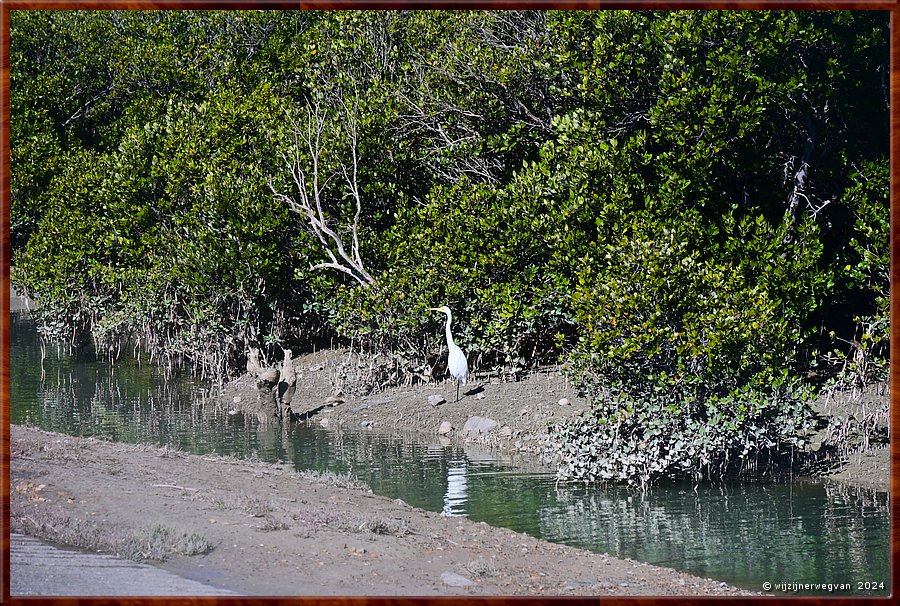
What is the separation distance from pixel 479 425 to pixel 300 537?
323 inches

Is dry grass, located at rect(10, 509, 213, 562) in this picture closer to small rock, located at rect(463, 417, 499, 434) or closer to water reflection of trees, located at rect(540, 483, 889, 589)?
water reflection of trees, located at rect(540, 483, 889, 589)

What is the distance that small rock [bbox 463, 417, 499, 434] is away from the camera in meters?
19.0

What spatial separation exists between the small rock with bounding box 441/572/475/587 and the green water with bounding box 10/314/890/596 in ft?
8.33

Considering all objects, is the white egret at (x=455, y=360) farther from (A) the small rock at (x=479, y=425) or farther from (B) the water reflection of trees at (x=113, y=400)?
(B) the water reflection of trees at (x=113, y=400)

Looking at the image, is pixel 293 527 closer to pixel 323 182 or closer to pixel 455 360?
pixel 455 360

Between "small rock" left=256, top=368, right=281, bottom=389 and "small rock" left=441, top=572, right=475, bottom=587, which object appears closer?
"small rock" left=441, top=572, right=475, bottom=587

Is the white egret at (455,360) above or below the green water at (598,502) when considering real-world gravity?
above

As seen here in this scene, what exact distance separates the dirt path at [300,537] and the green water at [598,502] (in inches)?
33.9

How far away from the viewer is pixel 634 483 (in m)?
15.3

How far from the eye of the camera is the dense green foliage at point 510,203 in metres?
15.8

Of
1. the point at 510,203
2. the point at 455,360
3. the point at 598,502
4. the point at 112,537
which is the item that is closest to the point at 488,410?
the point at 455,360

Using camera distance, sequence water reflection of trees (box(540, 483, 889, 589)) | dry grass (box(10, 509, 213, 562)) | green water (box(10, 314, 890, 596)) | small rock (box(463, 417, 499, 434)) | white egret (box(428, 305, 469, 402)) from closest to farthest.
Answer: dry grass (box(10, 509, 213, 562)) → water reflection of trees (box(540, 483, 889, 589)) → green water (box(10, 314, 890, 596)) → small rock (box(463, 417, 499, 434)) → white egret (box(428, 305, 469, 402))

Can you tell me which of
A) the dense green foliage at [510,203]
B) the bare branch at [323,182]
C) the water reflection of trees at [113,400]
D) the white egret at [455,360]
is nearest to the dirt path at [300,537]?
the dense green foliage at [510,203]

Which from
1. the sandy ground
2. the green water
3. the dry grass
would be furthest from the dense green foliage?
the dry grass
